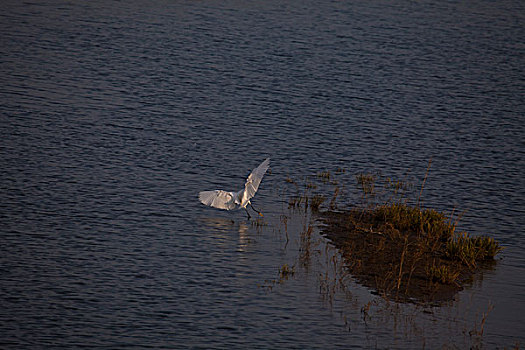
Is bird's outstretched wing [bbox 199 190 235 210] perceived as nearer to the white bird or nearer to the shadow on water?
the white bird

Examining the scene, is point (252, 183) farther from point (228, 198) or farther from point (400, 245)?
point (400, 245)

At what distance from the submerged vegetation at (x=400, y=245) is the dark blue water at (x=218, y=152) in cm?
50

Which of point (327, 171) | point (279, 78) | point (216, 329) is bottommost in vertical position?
point (216, 329)

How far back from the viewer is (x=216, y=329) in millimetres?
12312

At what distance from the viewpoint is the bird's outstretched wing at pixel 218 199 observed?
1652cm

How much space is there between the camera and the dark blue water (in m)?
12.8

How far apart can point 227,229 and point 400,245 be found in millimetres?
3643

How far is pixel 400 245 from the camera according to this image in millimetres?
16031

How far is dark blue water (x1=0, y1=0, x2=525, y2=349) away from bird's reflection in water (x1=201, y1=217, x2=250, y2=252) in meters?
0.07

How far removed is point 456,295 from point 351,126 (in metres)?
12.2

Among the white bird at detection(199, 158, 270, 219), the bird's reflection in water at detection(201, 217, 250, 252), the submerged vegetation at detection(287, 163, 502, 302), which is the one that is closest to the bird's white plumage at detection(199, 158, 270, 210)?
the white bird at detection(199, 158, 270, 219)

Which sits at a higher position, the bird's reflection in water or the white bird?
the white bird

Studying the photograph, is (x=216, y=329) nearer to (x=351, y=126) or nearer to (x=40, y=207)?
(x=40, y=207)

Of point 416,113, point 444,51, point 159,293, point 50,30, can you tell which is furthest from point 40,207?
point 444,51
